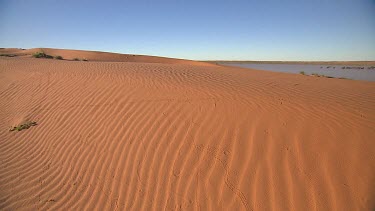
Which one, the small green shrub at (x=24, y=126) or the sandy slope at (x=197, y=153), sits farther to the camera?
the small green shrub at (x=24, y=126)

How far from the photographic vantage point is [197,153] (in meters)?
3.52

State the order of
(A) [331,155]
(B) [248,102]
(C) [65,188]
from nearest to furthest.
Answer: (A) [331,155] < (C) [65,188] < (B) [248,102]

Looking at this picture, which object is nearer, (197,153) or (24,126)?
(197,153)

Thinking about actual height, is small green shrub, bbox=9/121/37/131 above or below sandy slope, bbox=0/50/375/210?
below

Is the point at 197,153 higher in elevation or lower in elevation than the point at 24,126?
higher

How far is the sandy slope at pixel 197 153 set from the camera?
2762mm

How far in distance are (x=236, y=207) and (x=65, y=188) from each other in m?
2.72

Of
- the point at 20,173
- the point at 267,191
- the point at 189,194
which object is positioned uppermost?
the point at 267,191

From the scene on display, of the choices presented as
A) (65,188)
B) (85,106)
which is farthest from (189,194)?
(85,106)

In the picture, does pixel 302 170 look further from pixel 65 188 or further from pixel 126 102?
pixel 126 102

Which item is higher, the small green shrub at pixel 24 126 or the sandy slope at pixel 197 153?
the sandy slope at pixel 197 153

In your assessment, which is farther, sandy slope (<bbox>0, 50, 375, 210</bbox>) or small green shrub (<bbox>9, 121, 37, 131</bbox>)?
small green shrub (<bbox>9, 121, 37, 131</bbox>)

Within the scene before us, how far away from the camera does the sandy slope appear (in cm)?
276

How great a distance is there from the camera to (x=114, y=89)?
649cm
